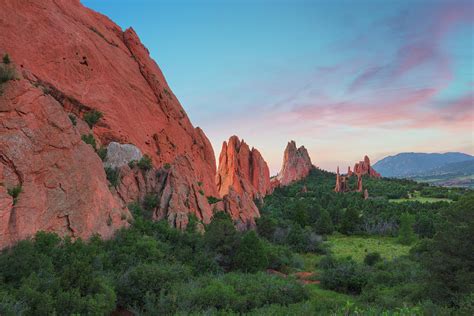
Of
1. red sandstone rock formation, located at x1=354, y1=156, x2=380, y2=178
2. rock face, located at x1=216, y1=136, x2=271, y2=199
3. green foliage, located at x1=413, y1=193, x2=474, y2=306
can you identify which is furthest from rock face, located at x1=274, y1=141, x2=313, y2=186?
green foliage, located at x1=413, y1=193, x2=474, y2=306

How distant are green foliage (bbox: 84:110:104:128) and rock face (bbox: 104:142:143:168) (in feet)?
10.2

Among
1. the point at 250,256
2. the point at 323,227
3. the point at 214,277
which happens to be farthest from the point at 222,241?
the point at 323,227

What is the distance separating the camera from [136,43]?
5009 cm

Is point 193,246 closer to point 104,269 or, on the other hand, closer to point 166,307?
point 104,269

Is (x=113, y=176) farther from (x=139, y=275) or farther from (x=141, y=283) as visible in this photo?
(x=141, y=283)

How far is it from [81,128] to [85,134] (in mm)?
1129

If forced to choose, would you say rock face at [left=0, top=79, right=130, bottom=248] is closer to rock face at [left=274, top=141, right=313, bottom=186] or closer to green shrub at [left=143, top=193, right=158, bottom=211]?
green shrub at [left=143, top=193, right=158, bottom=211]

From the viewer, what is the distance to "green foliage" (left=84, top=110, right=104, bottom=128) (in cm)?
3291

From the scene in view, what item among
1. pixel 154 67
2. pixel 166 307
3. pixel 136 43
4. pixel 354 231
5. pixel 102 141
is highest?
pixel 136 43

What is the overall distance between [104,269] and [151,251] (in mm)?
3445

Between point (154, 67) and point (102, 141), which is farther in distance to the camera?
point (154, 67)

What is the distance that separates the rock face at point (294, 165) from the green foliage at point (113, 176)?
108m

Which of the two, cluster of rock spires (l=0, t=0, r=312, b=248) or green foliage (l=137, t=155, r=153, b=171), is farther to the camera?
green foliage (l=137, t=155, r=153, b=171)

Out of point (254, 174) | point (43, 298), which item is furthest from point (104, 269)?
point (254, 174)
